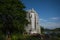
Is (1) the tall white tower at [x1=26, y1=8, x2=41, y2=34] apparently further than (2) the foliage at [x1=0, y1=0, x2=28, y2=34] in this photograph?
Yes

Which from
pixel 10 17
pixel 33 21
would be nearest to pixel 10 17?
pixel 10 17

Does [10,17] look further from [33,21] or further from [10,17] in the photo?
[33,21]

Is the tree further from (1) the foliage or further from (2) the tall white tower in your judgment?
(2) the tall white tower

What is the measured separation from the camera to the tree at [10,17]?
23000mm

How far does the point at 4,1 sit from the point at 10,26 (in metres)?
3.03

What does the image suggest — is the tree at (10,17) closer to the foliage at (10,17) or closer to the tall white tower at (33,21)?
the foliage at (10,17)

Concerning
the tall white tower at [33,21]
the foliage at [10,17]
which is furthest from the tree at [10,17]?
the tall white tower at [33,21]

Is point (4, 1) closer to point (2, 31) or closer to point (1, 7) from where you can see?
point (1, 7)

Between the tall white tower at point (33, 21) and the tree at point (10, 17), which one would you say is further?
the tall white tower at point (33, 21)

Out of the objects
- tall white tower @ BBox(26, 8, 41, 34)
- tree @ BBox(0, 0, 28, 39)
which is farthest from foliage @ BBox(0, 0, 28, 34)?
tall white tower @ BBox(26, 8, 41, 34)

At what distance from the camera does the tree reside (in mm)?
23000

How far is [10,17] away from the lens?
920 inches

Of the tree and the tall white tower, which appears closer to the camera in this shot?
the tree

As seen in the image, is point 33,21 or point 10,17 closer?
point 10,17
